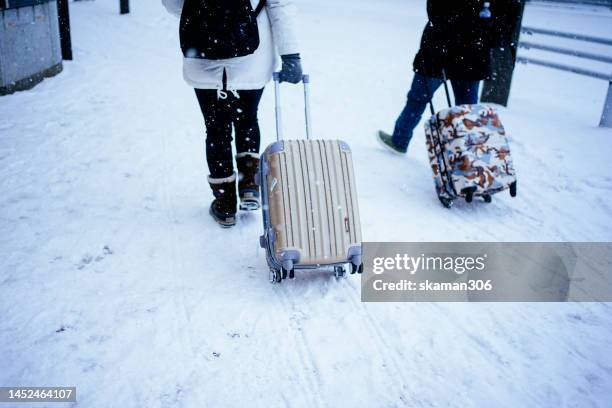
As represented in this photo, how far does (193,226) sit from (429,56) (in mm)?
2245

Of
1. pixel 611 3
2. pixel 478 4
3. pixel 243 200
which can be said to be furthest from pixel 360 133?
pixel 611 3

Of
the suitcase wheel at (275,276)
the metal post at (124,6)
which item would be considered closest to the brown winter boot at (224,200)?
the suitcase wheel at (275,276)

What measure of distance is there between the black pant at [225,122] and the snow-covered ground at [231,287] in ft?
1.50

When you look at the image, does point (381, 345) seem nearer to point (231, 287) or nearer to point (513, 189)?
point (231, 287)

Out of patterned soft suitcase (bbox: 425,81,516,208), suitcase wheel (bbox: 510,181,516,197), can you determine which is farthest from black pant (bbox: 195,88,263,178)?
suitcase wheel (bbox: 510,181,516,197)

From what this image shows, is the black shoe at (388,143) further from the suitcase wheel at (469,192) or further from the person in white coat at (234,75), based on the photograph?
the person in white coat at (234,75)

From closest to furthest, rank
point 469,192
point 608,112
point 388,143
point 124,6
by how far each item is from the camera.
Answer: point 469,192, point 388,143, point 608,112, point 124,6

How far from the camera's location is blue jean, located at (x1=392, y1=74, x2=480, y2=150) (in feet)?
12.6

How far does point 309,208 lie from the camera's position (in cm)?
235

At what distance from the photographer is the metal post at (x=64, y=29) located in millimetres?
6761

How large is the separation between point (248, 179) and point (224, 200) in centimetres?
20

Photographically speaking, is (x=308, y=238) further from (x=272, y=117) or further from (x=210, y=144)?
(x=272, y=117)

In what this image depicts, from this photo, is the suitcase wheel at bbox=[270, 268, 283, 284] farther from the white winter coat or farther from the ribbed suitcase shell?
the white winter coat

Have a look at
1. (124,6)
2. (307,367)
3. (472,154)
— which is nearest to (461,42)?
(472,154)
